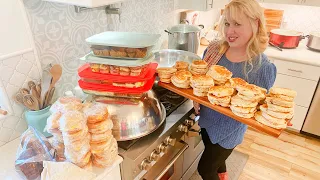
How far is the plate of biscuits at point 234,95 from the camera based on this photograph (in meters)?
0.78

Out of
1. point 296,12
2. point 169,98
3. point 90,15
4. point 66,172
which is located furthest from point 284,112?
point 296,12

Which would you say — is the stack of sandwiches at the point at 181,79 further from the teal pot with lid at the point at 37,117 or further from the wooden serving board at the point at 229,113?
the teal pot with lid at the point at 37,117

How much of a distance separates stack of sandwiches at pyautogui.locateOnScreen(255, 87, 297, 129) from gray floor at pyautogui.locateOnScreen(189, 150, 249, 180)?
114 cm

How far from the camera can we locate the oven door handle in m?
1.10

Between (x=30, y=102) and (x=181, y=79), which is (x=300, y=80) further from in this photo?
(x=30, y=102)

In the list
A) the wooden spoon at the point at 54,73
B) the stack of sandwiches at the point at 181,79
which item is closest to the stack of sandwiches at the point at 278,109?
the stack of sandwiches at the point at 181,79

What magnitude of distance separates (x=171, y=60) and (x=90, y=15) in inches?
24.2

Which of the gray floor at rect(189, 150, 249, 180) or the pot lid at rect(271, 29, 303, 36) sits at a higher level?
the pot lid at rect(271, 29, 303, 36)

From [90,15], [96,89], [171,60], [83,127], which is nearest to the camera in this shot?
[83,127]

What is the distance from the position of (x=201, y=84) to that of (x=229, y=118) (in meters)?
0.36

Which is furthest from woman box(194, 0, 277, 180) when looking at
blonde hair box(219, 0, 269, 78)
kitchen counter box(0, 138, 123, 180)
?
kitchen counter box(0, 138, 123, 180)

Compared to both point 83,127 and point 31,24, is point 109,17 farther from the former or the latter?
point 83,127

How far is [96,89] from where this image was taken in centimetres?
95

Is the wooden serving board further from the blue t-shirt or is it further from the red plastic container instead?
the blue t-shirt
